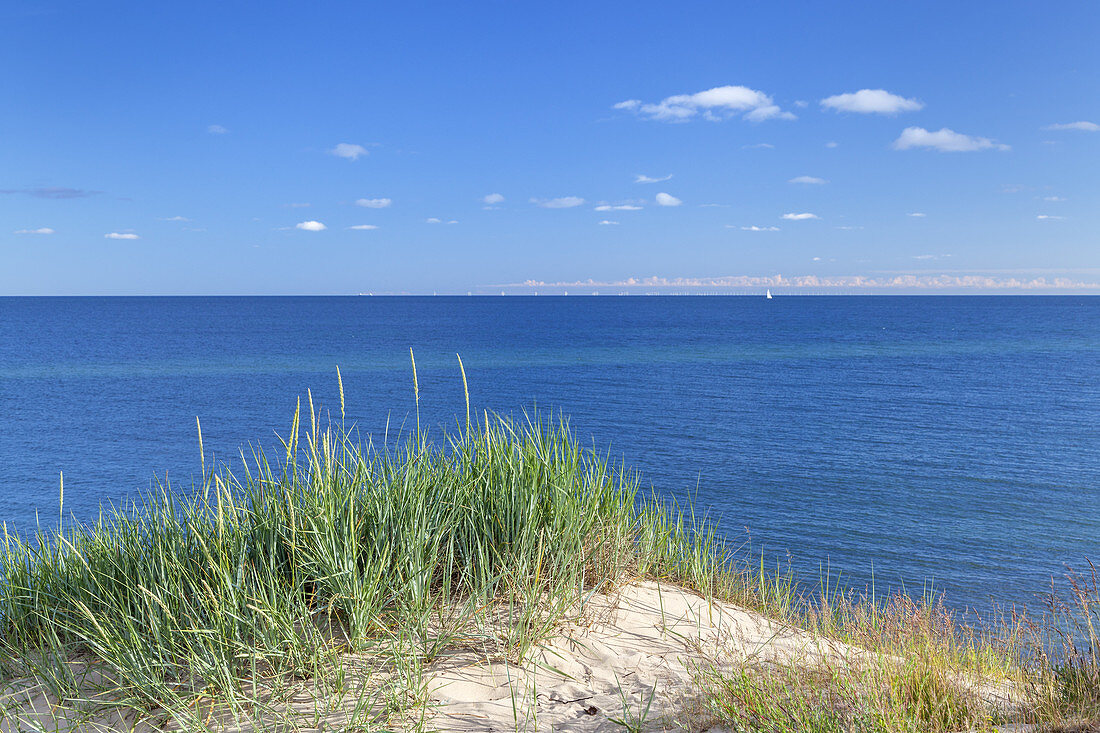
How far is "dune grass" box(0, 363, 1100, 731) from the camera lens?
3.61 m

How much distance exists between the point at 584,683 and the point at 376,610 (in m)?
1.28

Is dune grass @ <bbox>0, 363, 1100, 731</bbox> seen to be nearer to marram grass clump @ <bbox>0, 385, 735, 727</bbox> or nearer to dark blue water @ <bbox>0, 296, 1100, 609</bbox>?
marram grass clump @ <bbox>0, 385, 735, 727</bbox>

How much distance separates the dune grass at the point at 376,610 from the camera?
3.61 m

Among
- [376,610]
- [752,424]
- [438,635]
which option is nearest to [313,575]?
[376,610]

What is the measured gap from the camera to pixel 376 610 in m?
4.15

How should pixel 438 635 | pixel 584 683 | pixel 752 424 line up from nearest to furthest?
pixel 584 683, pixel 438 635, pixel 752 424

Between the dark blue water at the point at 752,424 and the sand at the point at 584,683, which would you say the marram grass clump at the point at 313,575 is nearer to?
the sand at the point at 584,683

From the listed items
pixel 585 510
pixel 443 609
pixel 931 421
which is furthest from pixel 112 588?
pixel 931 421

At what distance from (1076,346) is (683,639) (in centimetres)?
9371

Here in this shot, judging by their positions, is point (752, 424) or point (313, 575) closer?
point (313, 575)

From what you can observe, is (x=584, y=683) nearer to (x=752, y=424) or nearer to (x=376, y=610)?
(x=376, y=610)

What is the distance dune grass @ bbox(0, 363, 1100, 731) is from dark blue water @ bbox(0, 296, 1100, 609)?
320 cm

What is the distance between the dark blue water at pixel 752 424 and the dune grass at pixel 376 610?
3.20 m

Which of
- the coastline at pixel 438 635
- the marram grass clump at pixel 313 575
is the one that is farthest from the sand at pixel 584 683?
the marram grass clump at pixel 313 575
